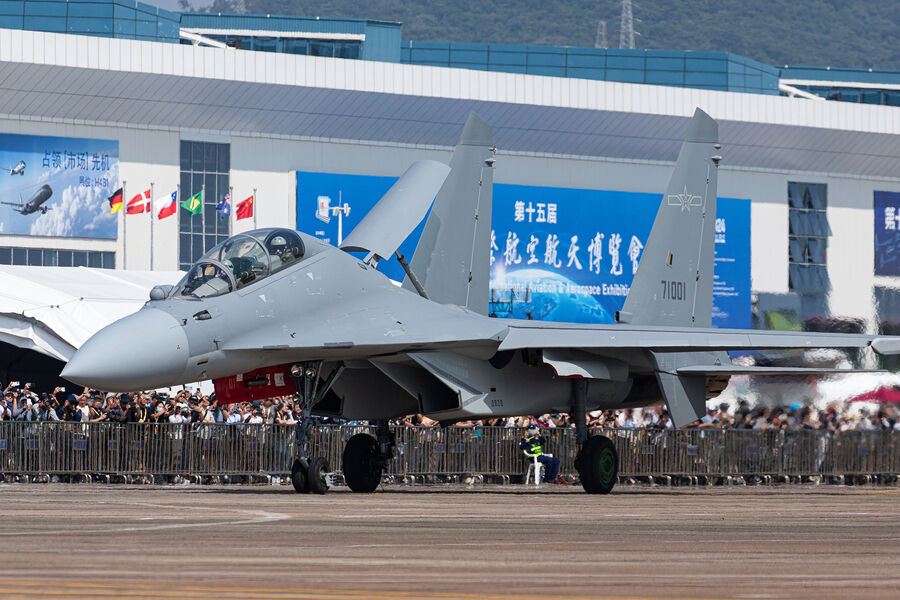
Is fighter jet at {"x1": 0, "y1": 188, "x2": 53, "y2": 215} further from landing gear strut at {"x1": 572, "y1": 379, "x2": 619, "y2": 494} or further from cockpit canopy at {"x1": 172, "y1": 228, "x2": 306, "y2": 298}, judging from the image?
cockpit canopy at {"x1": 172, "y1": 228, "x2": 306, "y2": 298}

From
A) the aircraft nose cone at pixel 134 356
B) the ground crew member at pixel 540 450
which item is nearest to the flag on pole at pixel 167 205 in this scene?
the ground crew member at pixel 540 450

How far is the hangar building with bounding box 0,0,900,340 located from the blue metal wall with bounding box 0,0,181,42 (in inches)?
3.4

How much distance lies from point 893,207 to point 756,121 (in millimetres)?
9780

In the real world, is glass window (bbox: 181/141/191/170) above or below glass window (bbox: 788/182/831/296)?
above

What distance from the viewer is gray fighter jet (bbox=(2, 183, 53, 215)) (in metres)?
49.5

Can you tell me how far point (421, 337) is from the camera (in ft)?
58.5

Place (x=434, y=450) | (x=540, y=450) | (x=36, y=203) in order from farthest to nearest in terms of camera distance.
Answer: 1. (x=36, y=203)
2. (x=540, y=450)
3. (x=434, y=450)

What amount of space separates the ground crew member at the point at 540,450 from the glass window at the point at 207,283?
10.6 m

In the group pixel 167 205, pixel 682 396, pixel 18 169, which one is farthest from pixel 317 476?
pixel 18 169

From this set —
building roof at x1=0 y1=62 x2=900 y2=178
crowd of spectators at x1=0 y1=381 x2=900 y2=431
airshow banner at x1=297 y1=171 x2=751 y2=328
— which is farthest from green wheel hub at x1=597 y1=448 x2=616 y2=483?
building roof at x1=0 y1=62 x2=900 y2=178

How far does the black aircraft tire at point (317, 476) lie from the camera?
17188 mm

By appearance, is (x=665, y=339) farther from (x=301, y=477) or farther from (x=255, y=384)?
(x=255, y=384)

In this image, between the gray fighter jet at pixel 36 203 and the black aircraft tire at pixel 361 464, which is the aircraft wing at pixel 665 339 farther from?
the gray fighter jet at pixel 36 203

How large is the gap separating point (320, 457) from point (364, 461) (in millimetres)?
1651
